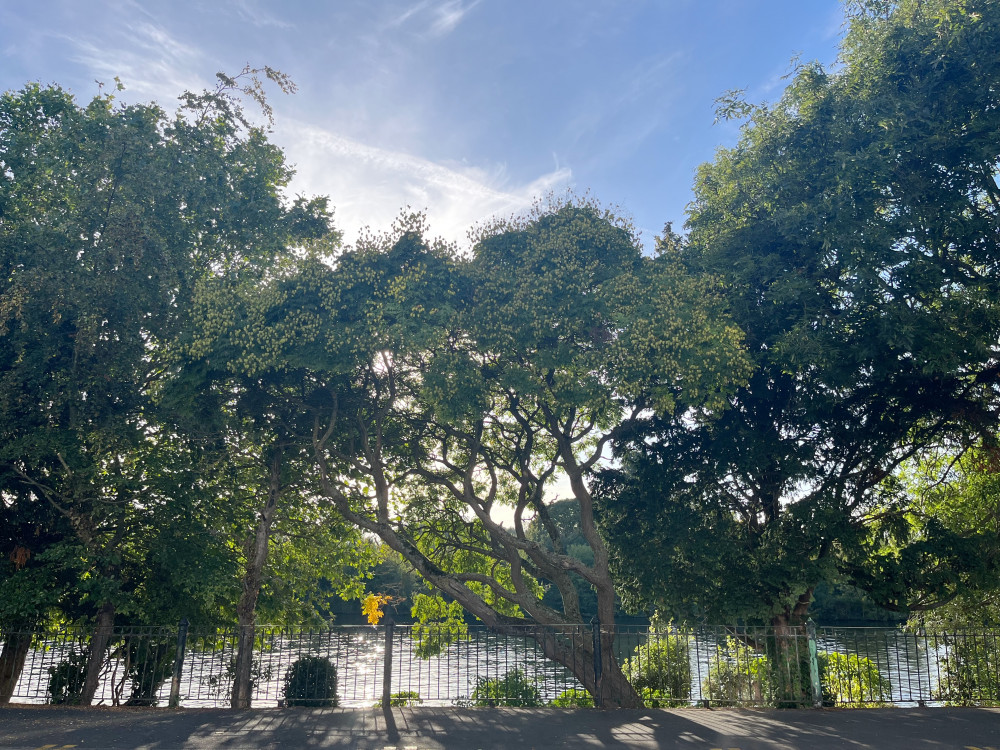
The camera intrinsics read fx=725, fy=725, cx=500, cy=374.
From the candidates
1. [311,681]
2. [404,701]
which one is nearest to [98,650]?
[311,681]

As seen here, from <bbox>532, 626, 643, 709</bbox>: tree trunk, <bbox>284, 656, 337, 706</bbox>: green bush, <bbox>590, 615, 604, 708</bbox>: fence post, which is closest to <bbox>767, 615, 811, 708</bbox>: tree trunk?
<bbox>532, 626, 643, 709</bbox>: tree trunk

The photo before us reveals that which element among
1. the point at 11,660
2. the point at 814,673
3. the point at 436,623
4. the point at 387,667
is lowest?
the point at 11,660

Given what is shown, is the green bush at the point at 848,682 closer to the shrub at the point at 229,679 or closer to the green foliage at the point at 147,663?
the shrub at the point at 229,679

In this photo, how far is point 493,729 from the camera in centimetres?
1284

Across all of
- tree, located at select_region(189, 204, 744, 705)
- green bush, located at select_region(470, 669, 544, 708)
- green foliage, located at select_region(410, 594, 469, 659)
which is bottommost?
green bush, located at select_region(470, 669, 544, 708)

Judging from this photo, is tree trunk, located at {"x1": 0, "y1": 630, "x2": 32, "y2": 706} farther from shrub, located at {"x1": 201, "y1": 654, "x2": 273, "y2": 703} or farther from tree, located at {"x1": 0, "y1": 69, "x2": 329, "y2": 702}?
shrub, located at {"x1": 201, "y1": 654, "x2": 273, "y2": 703}

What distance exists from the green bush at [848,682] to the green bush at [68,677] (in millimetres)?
17716

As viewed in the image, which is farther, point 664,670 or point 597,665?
point 664,670

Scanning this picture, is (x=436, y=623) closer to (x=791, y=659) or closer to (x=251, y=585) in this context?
(x=251, y=585)

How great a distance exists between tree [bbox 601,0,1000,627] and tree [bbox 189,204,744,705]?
179 centimetres

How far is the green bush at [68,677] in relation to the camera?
1747cm

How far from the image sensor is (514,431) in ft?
70.5

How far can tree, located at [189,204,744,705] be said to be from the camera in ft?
53.9

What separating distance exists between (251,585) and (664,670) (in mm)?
11162
